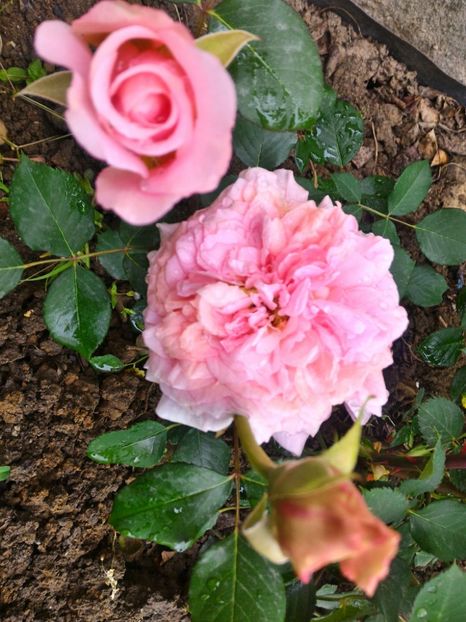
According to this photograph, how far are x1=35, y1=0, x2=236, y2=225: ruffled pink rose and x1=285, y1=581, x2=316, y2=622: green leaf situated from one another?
638 mm

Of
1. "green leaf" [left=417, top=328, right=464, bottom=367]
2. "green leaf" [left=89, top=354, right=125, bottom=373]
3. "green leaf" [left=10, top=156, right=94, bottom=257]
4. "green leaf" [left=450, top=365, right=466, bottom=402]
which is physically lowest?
"green leaf" [left=89, top=354, right=125, bottom=373]

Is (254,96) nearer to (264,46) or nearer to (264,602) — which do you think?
(264,46)

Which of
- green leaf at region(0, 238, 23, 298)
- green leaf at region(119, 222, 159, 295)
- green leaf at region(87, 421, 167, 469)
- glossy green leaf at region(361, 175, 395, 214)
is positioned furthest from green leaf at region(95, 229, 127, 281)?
glossy green leaf at region(361, 175, 395, 214)

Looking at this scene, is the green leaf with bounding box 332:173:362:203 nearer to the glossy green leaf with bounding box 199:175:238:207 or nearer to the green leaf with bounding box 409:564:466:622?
the glossy green leaf with bounding box 199:175:238:207

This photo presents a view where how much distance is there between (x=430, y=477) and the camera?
80 centimetres

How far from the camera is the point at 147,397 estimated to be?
1034 mm

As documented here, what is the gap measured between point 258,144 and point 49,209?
32 centimetres

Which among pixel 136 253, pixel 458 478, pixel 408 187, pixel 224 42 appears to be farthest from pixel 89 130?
pixel 458 478

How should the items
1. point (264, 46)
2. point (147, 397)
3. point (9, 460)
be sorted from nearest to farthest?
point (264, 46), point (9, 460), point (147, 397)

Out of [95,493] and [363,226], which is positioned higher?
[363,226]

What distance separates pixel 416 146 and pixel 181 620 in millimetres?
1053

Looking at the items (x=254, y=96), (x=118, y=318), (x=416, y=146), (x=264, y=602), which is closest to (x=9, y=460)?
(x=118, y=318)

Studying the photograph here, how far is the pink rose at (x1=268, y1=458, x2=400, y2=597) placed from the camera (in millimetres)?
404

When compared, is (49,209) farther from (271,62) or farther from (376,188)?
(376,188)
